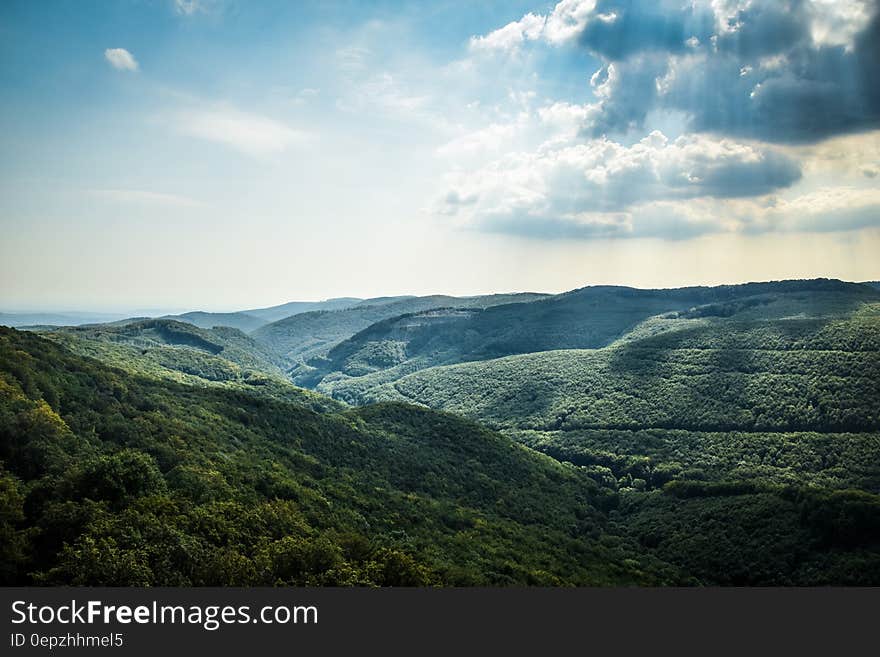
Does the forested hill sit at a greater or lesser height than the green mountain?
greater

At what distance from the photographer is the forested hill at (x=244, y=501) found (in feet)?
113

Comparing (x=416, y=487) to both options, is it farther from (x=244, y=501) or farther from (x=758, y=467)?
(x=758, y=467)

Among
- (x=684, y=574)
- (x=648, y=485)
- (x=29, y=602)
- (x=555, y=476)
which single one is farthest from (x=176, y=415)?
(x=648, y=485)

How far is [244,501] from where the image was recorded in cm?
5184

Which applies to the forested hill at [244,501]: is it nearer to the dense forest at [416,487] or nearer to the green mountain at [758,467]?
the dense forest at [416,487]

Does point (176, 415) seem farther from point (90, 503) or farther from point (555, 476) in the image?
point (555, 476)

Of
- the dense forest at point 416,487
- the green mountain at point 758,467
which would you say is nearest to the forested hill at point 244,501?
the dense forest at point 416,487

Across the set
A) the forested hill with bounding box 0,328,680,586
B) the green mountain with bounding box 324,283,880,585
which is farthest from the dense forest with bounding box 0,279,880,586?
the green mountain with bounding box 324,283,880,585

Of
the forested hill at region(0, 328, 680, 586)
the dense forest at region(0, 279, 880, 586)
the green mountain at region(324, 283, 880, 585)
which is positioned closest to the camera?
the forested hill at region(0, 328, 680, 586)

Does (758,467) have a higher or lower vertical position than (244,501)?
lower

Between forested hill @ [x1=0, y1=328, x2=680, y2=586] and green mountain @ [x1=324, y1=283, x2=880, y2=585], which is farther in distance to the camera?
green mountain @ [x1=324, y1=283, x2=880, y2=585]

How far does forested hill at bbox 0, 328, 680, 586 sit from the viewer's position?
34.5 metres

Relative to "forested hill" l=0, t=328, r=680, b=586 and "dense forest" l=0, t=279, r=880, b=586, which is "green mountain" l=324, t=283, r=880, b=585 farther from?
"forested hill" l=0, t=328, r=680, b=586

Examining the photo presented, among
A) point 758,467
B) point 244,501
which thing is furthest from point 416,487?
point 758,467
